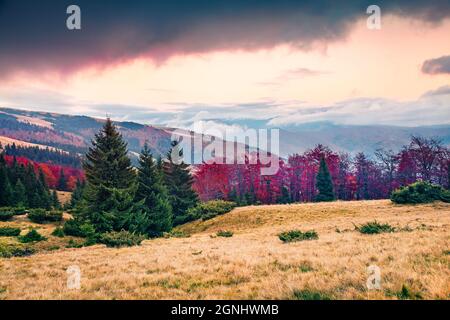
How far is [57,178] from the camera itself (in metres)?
140

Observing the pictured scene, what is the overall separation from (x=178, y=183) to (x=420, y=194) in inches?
1277

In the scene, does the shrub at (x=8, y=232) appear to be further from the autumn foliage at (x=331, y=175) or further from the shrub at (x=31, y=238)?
the autumn foliage at (x=331, y=175)

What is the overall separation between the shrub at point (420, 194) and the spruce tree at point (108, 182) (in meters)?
30.7

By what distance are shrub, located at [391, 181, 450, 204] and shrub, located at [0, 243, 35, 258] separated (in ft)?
123

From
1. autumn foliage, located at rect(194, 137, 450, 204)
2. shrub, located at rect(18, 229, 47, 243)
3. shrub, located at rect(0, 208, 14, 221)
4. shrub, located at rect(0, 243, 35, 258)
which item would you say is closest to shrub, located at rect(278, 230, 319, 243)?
shrub, located at rect(0, 243, 35, 258)

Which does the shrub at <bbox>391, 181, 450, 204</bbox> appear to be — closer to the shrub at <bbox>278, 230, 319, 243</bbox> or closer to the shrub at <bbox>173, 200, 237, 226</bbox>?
the shrub at <bbox>173, 200, 237, 226</bbox>

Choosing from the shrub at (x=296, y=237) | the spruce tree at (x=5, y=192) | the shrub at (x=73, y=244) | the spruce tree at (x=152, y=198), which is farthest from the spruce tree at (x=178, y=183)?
the spruce tree at (x=5, y=192)

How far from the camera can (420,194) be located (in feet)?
119

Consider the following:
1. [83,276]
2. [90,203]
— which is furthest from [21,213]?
[83,276]

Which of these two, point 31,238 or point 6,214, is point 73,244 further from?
point 6,214

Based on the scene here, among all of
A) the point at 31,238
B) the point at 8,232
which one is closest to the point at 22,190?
the point at 8,232

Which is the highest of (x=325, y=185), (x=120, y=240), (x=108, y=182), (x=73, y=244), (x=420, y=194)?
(x=108, y=182)

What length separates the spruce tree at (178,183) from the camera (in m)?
47.2
